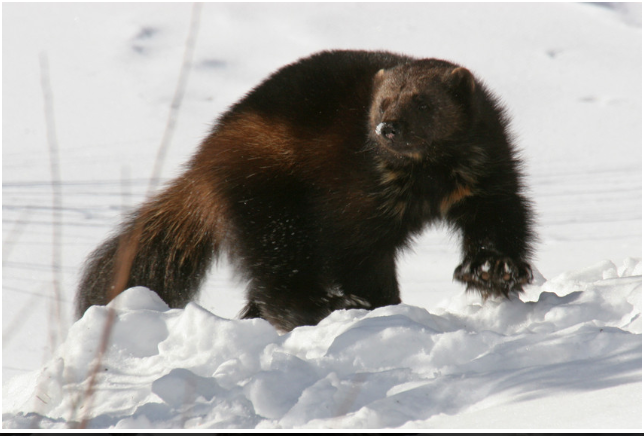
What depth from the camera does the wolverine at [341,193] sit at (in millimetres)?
2699

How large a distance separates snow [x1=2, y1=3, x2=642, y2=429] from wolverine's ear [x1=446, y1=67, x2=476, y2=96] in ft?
1.77

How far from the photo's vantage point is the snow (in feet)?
5.33

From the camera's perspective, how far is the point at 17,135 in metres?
6.20

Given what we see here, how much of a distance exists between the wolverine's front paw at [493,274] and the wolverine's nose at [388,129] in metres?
0.65

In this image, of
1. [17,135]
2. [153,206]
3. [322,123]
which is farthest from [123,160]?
[322,123]

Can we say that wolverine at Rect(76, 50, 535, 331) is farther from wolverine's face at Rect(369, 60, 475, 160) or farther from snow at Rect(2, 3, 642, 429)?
snow at Rect(2, 3, 642, 429)

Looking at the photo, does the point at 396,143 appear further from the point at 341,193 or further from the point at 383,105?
the point at 341,193

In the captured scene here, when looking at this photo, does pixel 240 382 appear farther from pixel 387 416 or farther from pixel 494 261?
pixel 494 261

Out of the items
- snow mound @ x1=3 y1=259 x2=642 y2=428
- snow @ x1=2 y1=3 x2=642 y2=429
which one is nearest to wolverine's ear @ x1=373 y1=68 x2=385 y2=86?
snow @ x1=2 y1=3 x2=642 y2=429

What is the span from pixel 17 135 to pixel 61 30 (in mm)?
3066

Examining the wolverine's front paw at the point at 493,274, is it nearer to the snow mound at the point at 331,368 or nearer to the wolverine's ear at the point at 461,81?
the snow mound at the point at 331,368

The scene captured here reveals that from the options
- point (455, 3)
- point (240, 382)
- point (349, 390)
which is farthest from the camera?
point (455, 3)

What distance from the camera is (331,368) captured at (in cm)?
184

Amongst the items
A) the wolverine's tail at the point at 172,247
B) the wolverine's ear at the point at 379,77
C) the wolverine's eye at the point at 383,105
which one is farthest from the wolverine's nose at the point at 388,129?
the wolverine's tail at the point at 172,247
